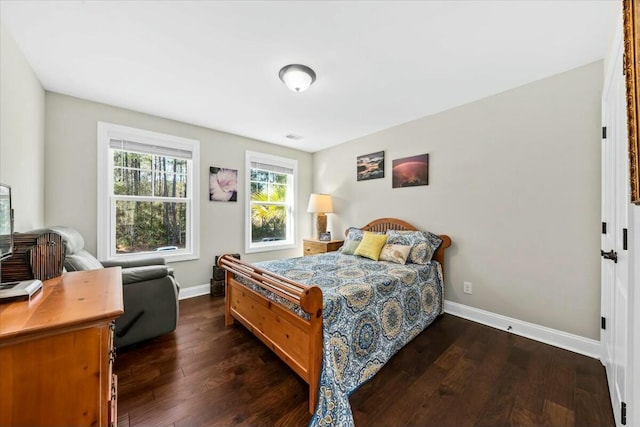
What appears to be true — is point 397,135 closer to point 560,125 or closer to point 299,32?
point 560,125

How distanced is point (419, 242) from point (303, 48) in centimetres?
226

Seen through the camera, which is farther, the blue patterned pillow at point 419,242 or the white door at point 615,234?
the blue patterned pillow at point 419,242

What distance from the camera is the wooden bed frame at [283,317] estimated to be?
60.4 inches

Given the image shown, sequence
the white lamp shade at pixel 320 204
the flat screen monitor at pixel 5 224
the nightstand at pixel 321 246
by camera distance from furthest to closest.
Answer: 1. the white lamp shade at pixel 320 204
2. the nightstand at pixel 321 246
3. the flat screen monitor at pixel 5 224

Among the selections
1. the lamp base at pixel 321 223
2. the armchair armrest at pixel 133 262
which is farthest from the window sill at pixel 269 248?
the armchair armrest at pixel 133 262

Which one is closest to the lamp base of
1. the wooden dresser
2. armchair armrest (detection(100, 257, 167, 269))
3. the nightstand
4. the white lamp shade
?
the white lamp shade

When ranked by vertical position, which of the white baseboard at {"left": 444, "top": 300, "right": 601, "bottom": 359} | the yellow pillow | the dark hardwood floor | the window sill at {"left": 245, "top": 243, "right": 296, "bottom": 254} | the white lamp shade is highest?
the white lamp shade

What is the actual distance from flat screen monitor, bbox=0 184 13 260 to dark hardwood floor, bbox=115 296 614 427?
3.65 ft

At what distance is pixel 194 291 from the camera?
356 cm

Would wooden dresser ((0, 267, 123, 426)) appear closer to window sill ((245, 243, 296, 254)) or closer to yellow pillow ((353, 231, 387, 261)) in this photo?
yellow pillow ((353, 231, 387, 261))

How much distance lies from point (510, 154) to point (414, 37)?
1.59 meters

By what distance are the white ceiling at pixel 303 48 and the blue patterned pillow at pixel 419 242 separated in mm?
1527

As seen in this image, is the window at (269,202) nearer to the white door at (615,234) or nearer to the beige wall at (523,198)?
the beige wall at (523,198)

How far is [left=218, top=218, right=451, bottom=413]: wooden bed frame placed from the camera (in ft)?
5.03
